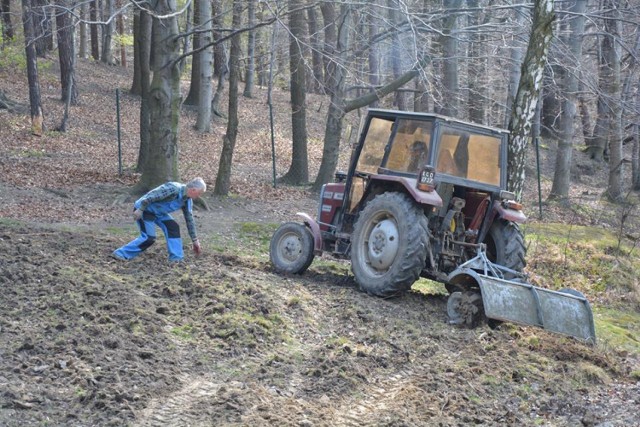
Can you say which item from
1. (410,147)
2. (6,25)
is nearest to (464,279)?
(410,147)

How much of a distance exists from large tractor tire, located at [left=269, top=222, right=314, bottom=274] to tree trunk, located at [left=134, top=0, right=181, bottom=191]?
214 inches

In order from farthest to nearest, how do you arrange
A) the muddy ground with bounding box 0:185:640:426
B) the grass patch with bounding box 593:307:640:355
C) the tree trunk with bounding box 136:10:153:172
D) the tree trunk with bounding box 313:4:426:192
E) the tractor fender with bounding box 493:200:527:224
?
the tree trunk with bounding box 136:10:153:172 < the tree trunk with bounding box 313:4:426:192 < the tractor fender with bounding box 493:200:527:224 < the grass patch with bounding box 593:307:640:355 < the muddy ground with bounding box 0:185:640:426

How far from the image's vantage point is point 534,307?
27.5 ft

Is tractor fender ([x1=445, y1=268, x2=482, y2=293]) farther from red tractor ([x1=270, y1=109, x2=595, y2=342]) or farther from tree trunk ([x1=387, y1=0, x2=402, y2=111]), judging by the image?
tree trunk ([x1=387, y1=0, x2=402, y2=111])

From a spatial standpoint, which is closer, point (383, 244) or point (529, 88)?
point (383, 244)

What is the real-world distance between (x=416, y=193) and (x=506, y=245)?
4.94 feet

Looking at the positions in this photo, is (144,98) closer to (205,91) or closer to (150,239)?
(205,91)

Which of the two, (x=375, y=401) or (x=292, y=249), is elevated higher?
(x=292, y=249)

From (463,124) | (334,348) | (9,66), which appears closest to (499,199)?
(463,124)

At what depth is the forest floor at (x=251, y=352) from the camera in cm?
582

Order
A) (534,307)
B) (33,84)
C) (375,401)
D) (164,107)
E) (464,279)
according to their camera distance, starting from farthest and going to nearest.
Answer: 1. (33,84)
2. (164,107)
3. (464,279)
4. (534,307)
5. (375,401)

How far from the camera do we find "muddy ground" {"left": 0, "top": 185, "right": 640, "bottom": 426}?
228 inches

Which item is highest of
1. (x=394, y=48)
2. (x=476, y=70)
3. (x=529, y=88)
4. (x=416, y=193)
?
(x=394, y=48)

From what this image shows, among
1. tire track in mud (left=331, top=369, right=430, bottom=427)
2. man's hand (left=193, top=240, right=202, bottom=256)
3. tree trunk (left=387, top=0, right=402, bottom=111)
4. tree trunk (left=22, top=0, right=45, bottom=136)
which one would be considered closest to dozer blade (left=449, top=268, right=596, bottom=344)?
tire track in mud (left=331, top=369, right=430, bottom=427)
